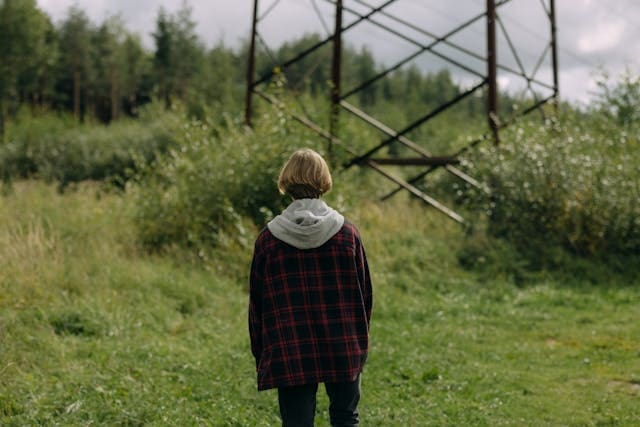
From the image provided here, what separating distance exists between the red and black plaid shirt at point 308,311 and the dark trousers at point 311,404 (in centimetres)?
9

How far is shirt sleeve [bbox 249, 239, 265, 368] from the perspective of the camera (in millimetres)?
3525

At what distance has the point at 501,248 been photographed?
1166 cm

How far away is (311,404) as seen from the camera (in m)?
3.54

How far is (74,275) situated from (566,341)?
17.9 ft

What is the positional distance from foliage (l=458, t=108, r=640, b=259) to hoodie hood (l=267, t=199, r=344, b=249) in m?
8.77

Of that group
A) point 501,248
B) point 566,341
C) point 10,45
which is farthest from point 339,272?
point 10,45

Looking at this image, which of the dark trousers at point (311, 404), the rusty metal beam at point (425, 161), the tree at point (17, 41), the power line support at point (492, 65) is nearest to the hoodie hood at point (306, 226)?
the dark trousers at point (311, 404)

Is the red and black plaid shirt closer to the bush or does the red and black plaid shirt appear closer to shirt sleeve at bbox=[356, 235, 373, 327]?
shirt sleeve at bbox=[356, 235, 373, 327]

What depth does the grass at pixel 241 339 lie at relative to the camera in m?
5.46

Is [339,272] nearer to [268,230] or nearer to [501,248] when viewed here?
[268,230]

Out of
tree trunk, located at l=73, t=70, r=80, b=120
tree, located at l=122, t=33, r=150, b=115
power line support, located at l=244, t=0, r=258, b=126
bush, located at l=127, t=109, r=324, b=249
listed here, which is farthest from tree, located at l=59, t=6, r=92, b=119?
bush, located at l=127, t=109, r=324, b=249

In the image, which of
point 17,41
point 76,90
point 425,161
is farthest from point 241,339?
point 76,90

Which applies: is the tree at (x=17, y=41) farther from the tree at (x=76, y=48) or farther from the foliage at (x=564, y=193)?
the foliage at (x=564, y=193)

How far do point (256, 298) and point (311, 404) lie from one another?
1.86 feet
